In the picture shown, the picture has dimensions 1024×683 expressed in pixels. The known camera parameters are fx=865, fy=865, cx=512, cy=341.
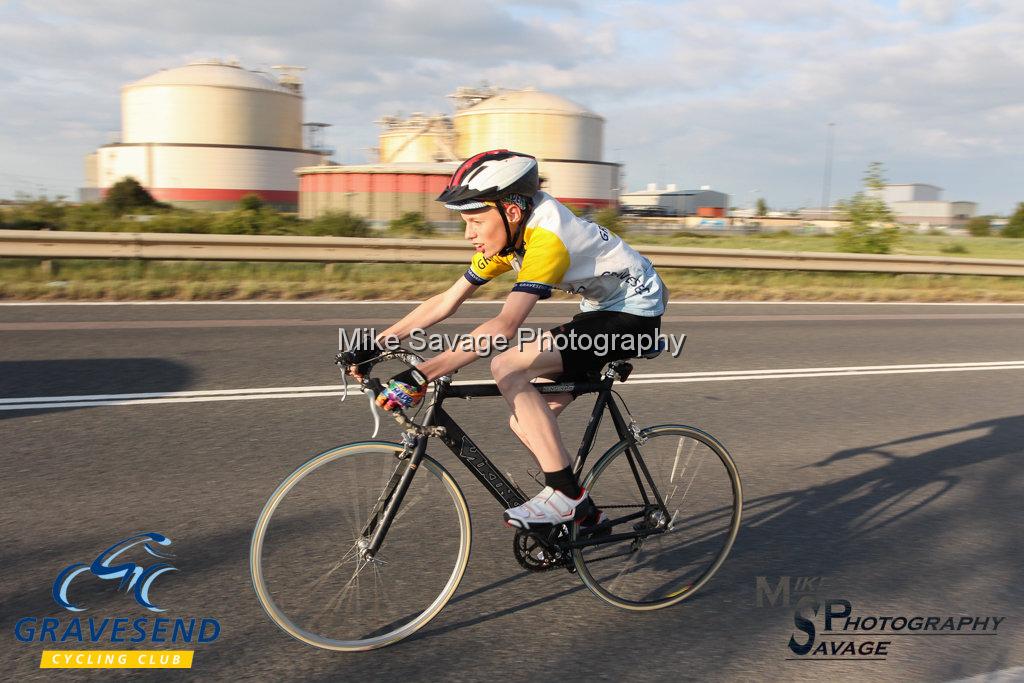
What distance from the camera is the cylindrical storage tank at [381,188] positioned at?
55031 mm

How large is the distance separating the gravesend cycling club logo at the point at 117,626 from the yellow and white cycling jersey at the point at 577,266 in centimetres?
177

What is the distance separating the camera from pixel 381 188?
186 ft

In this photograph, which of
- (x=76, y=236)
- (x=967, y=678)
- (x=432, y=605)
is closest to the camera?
(x=967, y=678)

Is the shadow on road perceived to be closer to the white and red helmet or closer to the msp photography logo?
the msp photography logo

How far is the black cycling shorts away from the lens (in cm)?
355

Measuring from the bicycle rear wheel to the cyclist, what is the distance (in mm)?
170

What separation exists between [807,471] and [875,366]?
4.25m

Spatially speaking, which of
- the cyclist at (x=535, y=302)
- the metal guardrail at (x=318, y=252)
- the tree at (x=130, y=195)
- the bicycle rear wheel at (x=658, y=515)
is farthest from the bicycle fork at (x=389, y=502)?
the tree at (x=130, y=195)

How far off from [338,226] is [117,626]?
1843 centimetres

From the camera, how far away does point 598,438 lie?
3768mm

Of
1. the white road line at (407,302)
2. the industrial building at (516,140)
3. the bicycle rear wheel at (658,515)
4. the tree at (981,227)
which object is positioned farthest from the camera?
the industrial building at (516,140)

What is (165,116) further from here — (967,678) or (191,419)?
(967,678)

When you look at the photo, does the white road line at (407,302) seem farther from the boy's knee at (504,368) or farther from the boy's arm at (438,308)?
the boy's knee at (504,368)

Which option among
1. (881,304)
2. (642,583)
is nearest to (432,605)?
(642,583)
